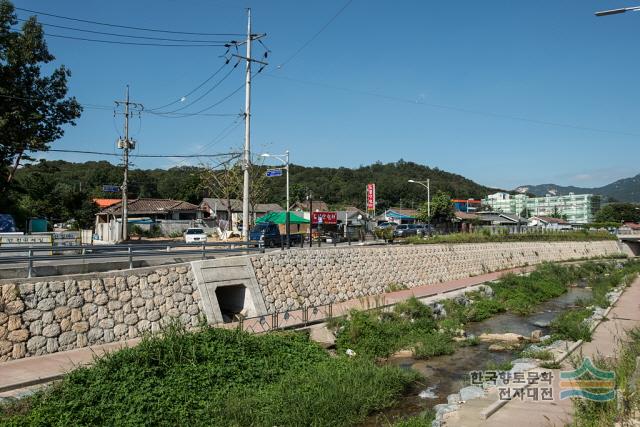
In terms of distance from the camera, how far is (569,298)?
29344mm

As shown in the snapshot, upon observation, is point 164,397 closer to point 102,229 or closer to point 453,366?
point 453,366

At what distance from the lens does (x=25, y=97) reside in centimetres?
2528

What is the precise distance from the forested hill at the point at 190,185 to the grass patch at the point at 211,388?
165 feet

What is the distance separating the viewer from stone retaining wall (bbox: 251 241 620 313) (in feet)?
63.8

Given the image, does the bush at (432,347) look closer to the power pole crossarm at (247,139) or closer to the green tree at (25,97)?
the power pole crossarm at (247,139)

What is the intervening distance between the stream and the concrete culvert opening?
19.7 ft

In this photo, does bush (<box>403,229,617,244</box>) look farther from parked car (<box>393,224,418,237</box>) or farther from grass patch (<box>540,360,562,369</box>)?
grass patch (<box>540,360,562,369</box>)

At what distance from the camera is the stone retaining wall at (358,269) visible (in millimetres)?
19438

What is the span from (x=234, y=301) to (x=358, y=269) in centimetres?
749

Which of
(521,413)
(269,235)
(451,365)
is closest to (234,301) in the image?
(451,365)

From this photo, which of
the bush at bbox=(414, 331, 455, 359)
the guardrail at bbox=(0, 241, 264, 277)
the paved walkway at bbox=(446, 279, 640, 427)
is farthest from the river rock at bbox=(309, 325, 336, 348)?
the paved walkway at bbox=(446, 279, 640, 427)

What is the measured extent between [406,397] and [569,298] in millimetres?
22477

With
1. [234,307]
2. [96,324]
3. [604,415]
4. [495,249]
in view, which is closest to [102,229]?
[234,307]

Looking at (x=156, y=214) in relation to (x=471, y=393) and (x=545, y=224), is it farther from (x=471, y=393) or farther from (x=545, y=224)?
(x=545, y=224)
